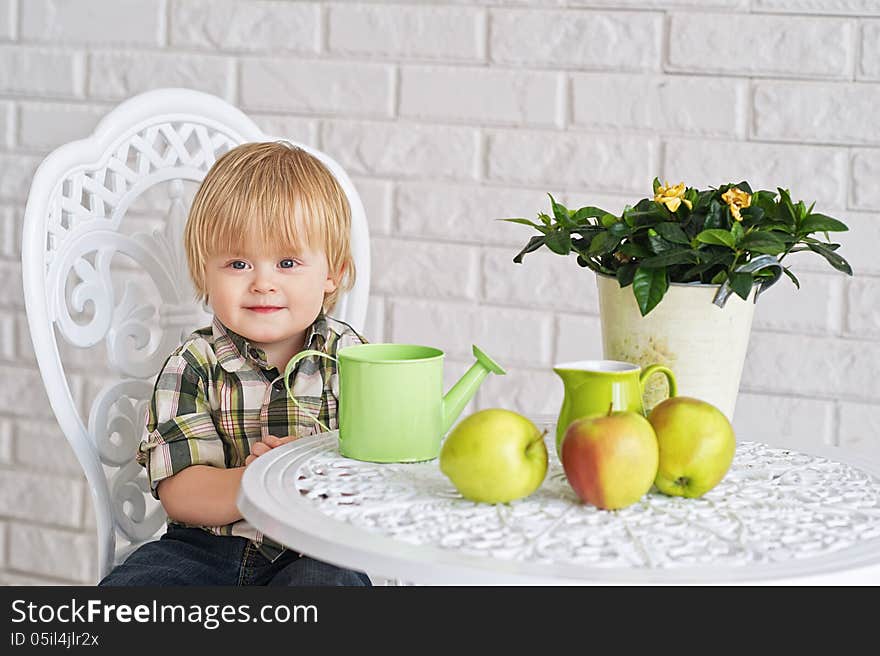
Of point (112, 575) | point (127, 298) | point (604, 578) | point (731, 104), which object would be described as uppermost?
point (731, 104)

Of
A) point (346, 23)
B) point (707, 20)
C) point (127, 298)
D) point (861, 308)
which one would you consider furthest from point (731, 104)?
point (127, 298)

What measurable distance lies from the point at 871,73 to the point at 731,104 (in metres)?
0.20

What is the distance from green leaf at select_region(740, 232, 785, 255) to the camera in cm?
105

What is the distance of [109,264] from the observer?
1520 millimetres

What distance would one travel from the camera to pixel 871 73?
5.13 feet

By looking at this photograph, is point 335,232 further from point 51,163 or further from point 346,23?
point 346,23

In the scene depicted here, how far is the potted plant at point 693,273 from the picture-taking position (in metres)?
1.07

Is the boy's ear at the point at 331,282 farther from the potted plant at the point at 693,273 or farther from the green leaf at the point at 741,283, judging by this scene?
the green leaf at the point at 741,283

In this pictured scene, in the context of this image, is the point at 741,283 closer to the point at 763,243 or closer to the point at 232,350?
the point at 763,243

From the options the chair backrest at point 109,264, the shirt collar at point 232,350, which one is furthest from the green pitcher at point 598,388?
the chair backrest at point 109,264

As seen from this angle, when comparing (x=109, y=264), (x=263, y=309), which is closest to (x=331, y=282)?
(x=263, y=309)

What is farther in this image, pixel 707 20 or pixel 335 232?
pixel 707 20

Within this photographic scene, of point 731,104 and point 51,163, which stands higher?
point 731,104

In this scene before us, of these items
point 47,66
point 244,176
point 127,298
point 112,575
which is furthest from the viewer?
point 47,66
